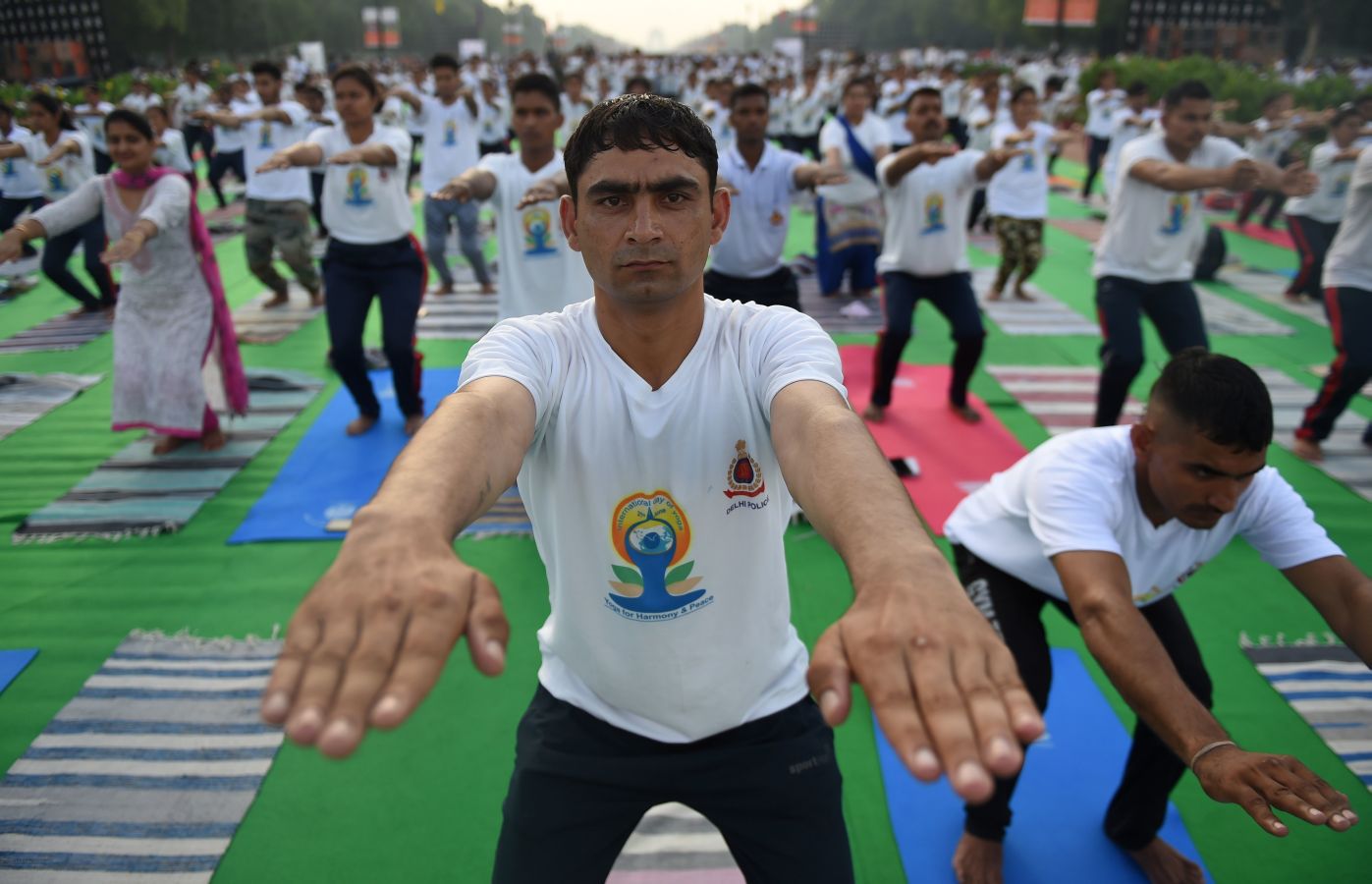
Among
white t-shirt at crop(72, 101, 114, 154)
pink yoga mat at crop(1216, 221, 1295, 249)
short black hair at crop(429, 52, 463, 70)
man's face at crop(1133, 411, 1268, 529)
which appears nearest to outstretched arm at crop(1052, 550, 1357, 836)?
man's face at crop(1133, 411, 1268, 529)

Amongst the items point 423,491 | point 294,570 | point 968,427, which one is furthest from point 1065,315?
point 423,491

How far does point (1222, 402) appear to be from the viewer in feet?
7.20

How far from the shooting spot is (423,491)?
133 centimetres

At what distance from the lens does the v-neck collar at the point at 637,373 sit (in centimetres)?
180

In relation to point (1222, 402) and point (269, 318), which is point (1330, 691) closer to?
point (1222, 402)

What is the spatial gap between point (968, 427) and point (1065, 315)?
3.35m

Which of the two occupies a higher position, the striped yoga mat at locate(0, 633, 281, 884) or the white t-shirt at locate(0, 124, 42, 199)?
the white t-shirt at locate(0, 124, 42, 199)

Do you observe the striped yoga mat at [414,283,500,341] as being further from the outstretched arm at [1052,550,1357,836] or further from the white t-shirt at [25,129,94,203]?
the outstretched arm at [1052,550,1357,836]

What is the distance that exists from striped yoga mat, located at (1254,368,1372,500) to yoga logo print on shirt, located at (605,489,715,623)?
4.70 metres

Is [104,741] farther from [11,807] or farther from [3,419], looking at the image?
[3,419]

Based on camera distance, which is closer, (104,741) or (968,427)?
(104,741)

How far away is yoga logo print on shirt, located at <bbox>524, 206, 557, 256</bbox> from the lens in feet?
15.5

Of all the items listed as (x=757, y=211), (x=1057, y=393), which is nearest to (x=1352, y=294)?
(x=1057, y=393)

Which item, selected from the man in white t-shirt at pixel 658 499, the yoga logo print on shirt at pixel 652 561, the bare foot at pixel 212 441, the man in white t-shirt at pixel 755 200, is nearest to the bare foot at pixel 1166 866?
the man in white t-shirt at pixel 658 499
